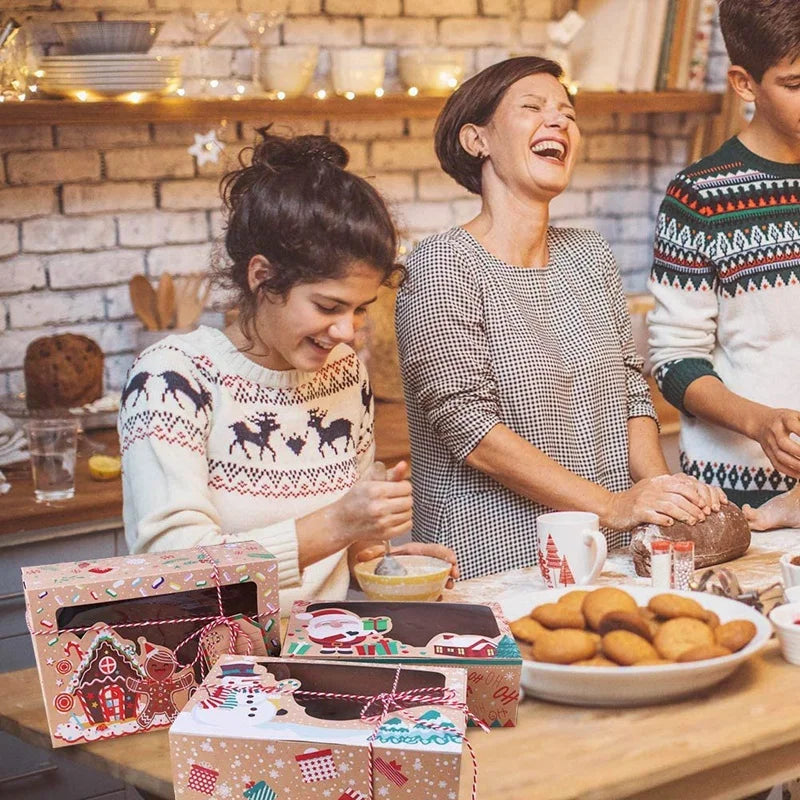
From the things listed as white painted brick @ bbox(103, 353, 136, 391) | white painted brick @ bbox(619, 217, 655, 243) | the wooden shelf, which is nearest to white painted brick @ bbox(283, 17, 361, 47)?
the wooden shelf

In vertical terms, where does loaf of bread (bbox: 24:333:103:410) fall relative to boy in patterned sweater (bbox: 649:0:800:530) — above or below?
below

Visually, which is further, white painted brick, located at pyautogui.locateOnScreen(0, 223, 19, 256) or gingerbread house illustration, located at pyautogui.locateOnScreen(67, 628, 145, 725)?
white painted brick, located at pyautogui.locateOnScreen(0, 223, 19, 256)

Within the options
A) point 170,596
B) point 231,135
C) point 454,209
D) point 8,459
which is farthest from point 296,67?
point 170,596

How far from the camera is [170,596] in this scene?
135 centimetres

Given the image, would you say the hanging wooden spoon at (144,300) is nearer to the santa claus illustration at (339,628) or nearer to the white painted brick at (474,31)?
the white painted brick at (474,31)

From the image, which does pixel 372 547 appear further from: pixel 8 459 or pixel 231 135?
pixel 231 135

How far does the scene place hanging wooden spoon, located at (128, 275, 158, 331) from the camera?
10.4ft

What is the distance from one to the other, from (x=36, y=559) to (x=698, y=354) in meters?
1.33

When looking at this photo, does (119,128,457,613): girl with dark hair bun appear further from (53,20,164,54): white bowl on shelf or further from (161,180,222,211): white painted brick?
(161,180,222,211): white painted brick

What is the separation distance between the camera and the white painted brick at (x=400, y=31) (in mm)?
3479

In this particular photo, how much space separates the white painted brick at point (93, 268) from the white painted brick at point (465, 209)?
3.08 ft

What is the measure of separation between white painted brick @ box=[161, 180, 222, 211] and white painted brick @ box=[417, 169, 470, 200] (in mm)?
609

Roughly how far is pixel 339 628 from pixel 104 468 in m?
1.46

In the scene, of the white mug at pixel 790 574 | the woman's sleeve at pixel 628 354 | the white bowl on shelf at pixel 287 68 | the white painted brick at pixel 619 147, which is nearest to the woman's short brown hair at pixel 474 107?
the woman's sleeve at pixel 628 354
